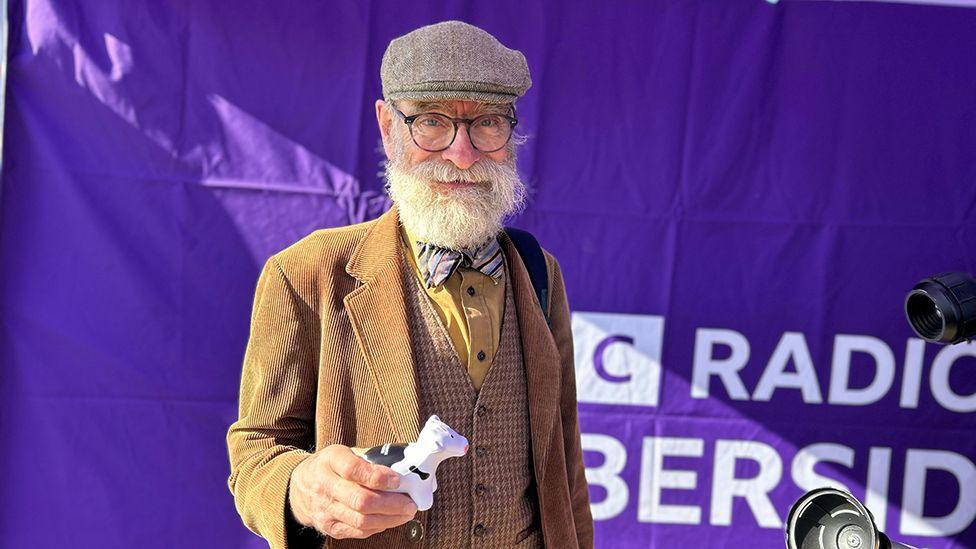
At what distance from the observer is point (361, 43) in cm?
312

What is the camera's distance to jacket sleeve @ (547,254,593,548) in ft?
6.62

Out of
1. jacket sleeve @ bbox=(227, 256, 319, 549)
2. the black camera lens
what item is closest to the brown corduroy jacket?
jacket sleeve @ bbox=(227, 256, 319, 549)

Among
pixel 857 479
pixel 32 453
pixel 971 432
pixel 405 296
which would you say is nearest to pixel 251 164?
pixel 32 453

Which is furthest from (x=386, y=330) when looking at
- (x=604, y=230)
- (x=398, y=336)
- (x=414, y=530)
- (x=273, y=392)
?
(x=604, y=230)

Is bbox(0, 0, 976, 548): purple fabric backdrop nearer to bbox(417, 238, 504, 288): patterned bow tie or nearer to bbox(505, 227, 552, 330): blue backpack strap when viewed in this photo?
bbox(505, 227, 552, 330): blue backpack strap

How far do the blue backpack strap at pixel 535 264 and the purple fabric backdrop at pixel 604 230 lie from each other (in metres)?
1.24

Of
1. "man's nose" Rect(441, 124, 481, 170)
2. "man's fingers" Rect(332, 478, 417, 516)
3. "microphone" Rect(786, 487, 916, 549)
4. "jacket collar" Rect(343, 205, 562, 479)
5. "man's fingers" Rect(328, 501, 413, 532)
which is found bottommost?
"microphone" Rect(786, 487, 916, 549)

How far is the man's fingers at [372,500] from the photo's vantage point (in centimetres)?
127

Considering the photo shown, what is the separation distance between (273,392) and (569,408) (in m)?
0.72

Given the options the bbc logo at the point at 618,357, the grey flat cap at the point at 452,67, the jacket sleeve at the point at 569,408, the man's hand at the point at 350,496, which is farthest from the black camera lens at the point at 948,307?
the man's hand at the point at 350,496

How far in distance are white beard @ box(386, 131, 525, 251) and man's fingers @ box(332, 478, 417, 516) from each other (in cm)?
62

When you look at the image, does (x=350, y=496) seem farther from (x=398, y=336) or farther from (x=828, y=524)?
(x=828, y=524)

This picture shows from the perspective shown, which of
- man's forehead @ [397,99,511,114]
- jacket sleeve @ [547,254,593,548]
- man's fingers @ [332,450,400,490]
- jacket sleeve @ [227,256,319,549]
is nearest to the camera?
man's fingers @ [332,450,400,490]

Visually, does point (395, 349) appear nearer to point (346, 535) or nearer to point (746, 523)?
point (346, 535)
